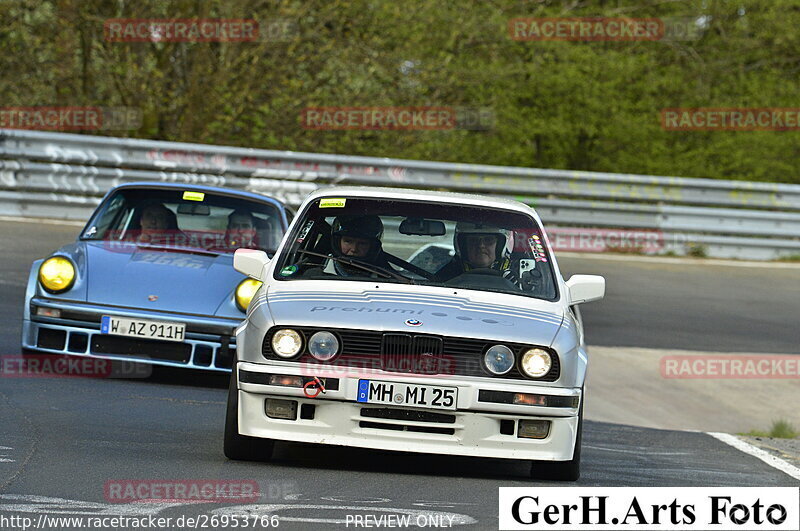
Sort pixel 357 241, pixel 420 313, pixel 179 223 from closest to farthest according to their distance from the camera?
pixel 420 313, pixel 357 241, pixel 179 223

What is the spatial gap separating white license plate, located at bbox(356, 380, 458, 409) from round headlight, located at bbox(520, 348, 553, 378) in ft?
1.43

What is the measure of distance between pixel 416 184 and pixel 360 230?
12.2 meters

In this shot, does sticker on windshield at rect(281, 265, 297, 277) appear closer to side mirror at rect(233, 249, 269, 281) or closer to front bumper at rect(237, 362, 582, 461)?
side mirror at rect(233, 249, 269, 281)

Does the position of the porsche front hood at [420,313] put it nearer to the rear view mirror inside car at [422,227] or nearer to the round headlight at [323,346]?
the round headlight at [323,346]

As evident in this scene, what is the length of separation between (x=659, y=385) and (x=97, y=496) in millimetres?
7963

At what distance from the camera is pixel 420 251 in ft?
23.8

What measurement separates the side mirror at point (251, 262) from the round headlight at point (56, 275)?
218 cm

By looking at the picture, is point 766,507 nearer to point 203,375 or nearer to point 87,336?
point 87,336

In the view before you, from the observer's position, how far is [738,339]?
46.2 feet

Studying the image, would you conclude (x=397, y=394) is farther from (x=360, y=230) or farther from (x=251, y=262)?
(x=251, y=262)

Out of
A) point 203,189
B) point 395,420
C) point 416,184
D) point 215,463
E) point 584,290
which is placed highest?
point 416,184

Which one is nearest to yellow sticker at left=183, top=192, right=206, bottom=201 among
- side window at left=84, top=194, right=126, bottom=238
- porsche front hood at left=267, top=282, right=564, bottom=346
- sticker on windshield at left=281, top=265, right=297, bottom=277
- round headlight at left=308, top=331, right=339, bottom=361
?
side window at left=84, top=194, right=126, bottom=238

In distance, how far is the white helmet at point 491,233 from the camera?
23.1ft

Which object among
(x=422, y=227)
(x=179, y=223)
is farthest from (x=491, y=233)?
(x=179, y=223)
